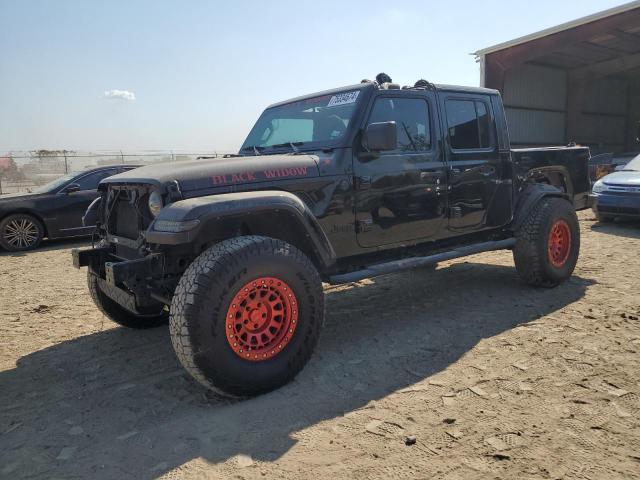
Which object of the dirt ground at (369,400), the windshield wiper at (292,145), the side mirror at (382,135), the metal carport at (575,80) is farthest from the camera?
the metal carport at (575,80)

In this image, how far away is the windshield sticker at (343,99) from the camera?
3.90m

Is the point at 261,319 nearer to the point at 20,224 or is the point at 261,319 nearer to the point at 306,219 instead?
the point at 306,219

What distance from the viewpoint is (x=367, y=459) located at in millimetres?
2365

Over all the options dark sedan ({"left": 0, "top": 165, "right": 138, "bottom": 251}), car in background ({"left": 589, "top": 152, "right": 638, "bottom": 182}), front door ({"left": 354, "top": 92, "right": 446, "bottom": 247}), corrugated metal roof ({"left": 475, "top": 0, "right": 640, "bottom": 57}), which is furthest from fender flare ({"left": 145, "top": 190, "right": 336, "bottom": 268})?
corrugated metal roof ({"left": 475, "top": 0, "right": 640, "bottom": 57})

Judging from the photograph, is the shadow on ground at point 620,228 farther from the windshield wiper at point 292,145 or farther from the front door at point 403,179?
the windshield wiper at point 292,145

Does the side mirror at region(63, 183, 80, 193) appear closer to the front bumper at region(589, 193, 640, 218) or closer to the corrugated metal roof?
the front bumper at region(589, 193, 640, 218)

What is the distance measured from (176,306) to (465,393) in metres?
1.82

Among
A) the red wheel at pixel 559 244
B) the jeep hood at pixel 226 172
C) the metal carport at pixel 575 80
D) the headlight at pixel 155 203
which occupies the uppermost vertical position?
the metal carport at pixel 575 80

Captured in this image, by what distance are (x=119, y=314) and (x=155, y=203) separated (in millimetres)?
1583

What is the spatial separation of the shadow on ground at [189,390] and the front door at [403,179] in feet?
2.79

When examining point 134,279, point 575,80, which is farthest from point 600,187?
point 575,80

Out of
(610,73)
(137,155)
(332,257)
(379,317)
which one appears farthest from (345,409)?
(610,73)

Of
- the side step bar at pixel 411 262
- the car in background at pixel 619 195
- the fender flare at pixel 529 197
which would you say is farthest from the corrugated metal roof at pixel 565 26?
the side step bar at pixel 411 262

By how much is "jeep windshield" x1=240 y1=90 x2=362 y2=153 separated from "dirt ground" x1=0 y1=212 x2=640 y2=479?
64.5 inches
